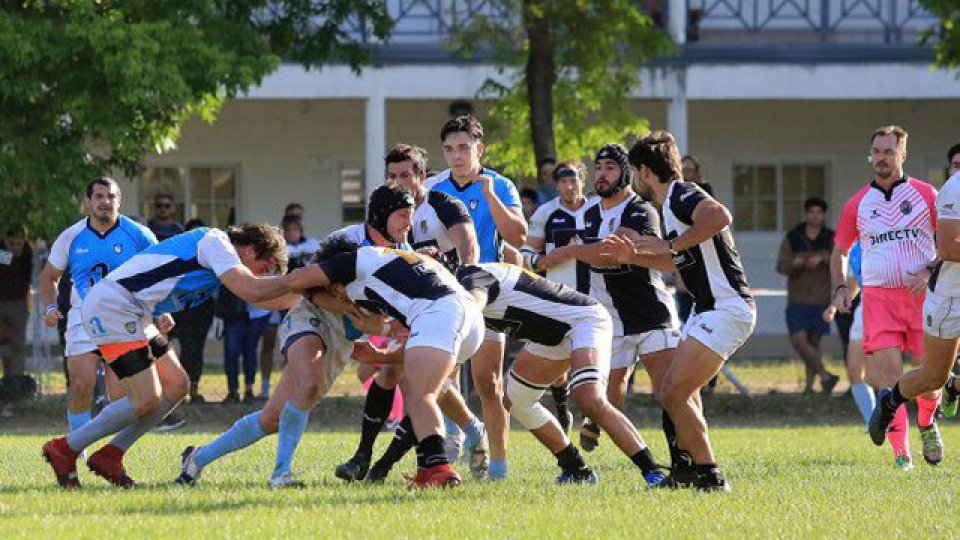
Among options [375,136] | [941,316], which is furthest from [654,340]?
[375,136]

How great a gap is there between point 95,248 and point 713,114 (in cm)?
1764

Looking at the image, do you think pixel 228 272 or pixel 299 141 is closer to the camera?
pixel 228 272

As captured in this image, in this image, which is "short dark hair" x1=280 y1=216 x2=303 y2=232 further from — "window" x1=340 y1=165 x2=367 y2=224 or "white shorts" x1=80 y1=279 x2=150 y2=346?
"white shorts" x1=80 y1=279 x2=150 y2=346

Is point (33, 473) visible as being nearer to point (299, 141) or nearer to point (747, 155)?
point (299, 141)

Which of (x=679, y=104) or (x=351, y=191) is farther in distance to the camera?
(x=351, y=191)

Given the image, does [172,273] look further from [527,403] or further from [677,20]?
[677,20]

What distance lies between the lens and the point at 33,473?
36.4 feet

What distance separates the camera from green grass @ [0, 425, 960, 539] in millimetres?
7875

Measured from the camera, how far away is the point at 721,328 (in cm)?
935

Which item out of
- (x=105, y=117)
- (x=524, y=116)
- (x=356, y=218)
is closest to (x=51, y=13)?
Result: (x=105, y=117)

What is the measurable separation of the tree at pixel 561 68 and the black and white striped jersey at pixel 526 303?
10217 millimetres

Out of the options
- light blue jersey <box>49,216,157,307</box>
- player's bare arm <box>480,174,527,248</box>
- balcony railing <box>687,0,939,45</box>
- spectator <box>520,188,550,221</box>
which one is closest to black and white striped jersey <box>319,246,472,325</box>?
player's bare arm <box>480,174,527,248</box>

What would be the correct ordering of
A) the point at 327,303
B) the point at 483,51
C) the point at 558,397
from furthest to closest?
the point at 483,51, the point at 558,397, the point at 327,303

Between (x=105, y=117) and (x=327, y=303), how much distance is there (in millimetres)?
8765
